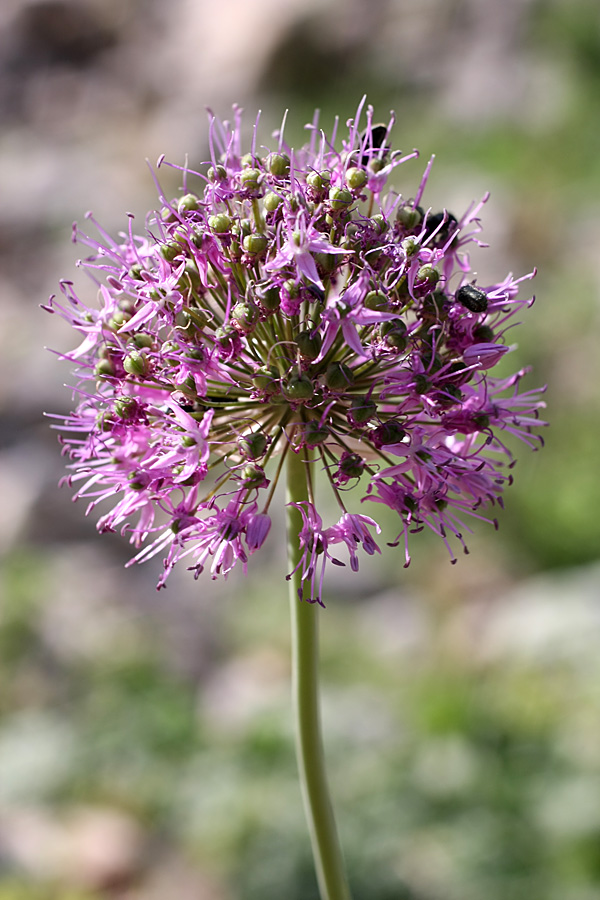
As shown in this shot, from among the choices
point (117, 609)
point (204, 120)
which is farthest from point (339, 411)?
point (204, 120)

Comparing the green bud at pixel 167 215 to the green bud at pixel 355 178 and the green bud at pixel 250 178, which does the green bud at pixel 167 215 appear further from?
the green bud at pixel 355 178

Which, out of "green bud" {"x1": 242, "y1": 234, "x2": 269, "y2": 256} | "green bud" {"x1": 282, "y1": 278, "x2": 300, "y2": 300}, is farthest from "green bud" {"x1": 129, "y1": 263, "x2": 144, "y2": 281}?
"green bud" {"x1": 282, "y1": 278, "x2": 300, "y2": 300}

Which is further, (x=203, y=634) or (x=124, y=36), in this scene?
Result: (x=124, y=36)

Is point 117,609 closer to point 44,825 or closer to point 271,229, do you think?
point 44,825

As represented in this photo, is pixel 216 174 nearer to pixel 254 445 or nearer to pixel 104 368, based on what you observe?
pixel 104 368

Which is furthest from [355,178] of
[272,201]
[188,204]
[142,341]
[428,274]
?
[142,341]

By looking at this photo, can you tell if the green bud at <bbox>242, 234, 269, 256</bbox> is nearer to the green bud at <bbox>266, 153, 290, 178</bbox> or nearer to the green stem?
the green bud at <bbox>266, 153, 290, 178</bbox>

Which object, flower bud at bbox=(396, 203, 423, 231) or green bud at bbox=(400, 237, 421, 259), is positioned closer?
green bud at bbox=(400, 237, 421, 259)
